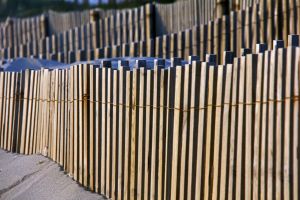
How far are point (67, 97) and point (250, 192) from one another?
170 inches

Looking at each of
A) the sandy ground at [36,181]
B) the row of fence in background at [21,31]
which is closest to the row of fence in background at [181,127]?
the sandy ground at [36,181]

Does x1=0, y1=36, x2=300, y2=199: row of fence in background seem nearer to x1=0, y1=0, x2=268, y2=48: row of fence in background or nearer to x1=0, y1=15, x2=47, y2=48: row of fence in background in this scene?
x1=0, y1=0, x2=268, y2=48: row of fence in background

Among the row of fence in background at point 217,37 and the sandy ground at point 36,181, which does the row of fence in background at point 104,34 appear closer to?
the row of fence in background at point 217,37

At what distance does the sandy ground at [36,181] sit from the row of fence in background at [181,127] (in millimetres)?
176

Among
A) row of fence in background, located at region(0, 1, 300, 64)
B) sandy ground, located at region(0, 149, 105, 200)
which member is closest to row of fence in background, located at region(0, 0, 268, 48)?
row of fence in background, located at region(0, 1, 300, 64)

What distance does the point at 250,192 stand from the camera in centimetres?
671

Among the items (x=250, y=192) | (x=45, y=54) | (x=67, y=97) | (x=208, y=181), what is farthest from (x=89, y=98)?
(x=45, y=54)

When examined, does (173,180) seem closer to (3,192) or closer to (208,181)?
(208,181)

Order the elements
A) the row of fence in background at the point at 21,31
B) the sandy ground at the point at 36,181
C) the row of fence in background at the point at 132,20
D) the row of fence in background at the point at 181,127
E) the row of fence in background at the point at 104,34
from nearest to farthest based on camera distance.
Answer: the row of fence in background at the point at 181,127 < the sandy ground at the point at 36,181 < the row of fence in background at the point at 132,20 < the row of fence in background at the point at 104,34 < the row of fence in background at the point at 21,31

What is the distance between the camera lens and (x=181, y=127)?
304 inches

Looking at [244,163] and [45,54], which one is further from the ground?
[45,54]

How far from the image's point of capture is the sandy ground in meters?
9.61

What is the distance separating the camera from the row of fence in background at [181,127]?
6363 mm

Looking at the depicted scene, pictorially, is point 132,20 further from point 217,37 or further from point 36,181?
point 36,181
